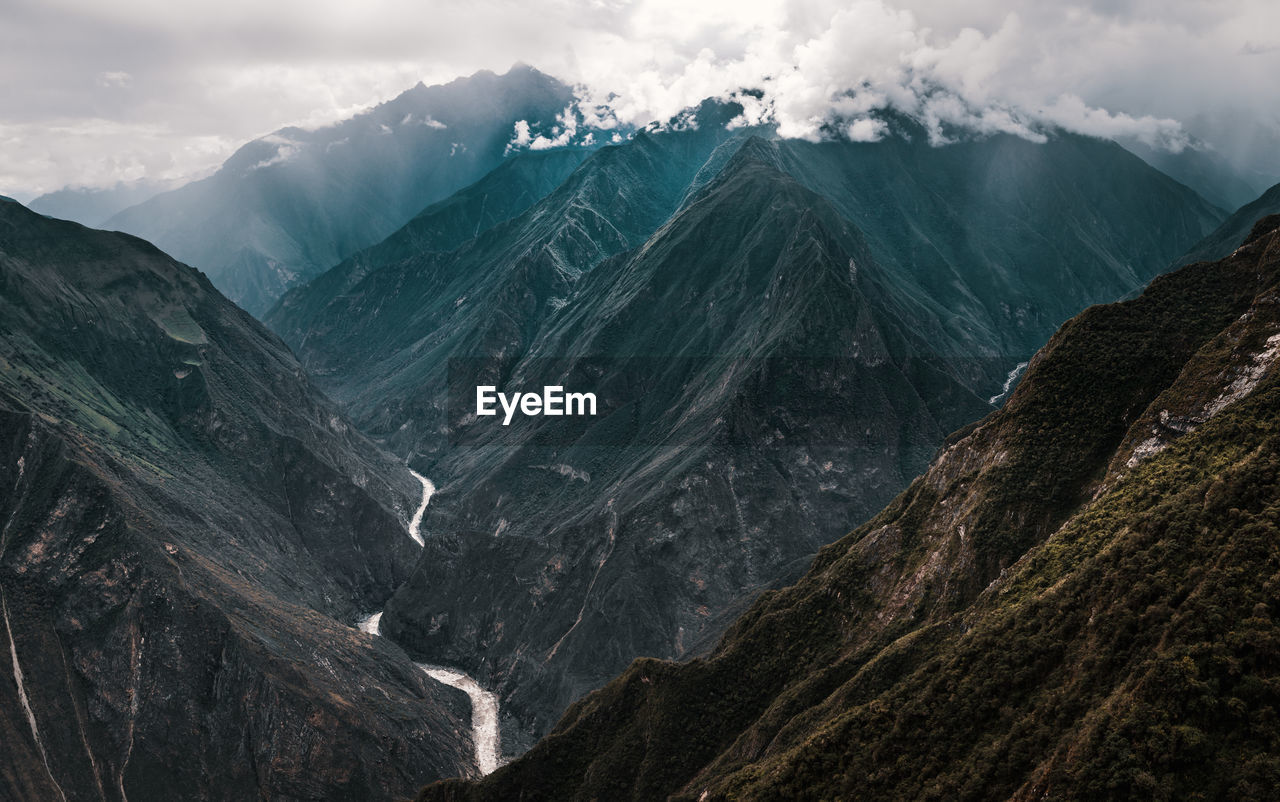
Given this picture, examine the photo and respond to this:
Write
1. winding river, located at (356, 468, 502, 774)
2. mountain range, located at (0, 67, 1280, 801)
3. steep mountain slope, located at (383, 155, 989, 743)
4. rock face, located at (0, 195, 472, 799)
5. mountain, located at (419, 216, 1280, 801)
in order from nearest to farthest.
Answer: mountain, located at (419, 216, 1280, 801) < mountain range, located at (0, 67, 1280, 801) < rock face, located at (0, 195, 472, 799) < winding river, located at (356, 468, 502, 774) < steep mountain slope, located at (383, 155, 989, 743)

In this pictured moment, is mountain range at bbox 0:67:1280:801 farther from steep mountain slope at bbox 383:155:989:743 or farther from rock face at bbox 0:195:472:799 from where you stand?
steep mountain slope at bbox 383:155:989:743

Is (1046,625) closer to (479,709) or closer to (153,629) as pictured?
(479,709)

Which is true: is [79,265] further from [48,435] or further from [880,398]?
[880,398]

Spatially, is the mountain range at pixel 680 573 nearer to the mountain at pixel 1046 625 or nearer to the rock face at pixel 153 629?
the mountain at pixel 1046 625

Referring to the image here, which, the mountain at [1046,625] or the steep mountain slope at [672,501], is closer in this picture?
the mountain at [1046,625]

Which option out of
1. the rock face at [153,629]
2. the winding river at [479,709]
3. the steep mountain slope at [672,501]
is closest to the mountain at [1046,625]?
the rock face at [153,629]

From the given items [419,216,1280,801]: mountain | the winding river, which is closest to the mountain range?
[419,216,1280,801]: mountain

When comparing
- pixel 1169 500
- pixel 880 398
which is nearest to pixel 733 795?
pixel 1169 500
